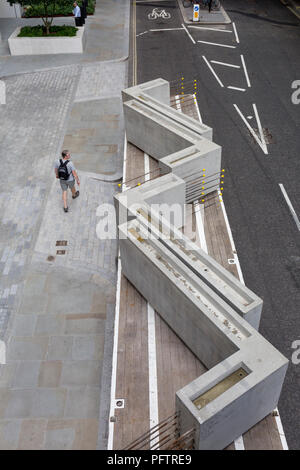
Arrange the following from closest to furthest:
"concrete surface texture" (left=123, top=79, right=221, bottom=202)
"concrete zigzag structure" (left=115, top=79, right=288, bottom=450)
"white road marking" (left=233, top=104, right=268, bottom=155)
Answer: "concrete zigzag structure" (left=115, top=79, right=288, bottom=450), "concrete surface texture" (left=123, top=79, right=221, bottom=202), "white road marking" (left=233, top=104, right=268, bottom=155)

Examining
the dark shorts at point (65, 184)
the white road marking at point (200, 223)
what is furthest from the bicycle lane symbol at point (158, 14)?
the white road marking at point (200, 223)

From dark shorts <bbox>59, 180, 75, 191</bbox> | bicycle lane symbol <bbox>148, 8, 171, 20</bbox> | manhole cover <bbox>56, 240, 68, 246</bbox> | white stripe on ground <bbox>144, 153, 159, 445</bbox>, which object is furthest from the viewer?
bicycle lane symbol <bbox>148, 8, 171, 20</bbox>

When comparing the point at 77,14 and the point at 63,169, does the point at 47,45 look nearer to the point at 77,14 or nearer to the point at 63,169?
the point at 77,14

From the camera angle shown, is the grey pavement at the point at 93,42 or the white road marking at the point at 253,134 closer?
the white road marking at the point at 253,134

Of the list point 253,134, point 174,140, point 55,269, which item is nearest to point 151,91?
point 174,140

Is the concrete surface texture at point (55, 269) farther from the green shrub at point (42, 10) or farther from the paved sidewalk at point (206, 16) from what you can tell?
the paved sidewalk at point (206, 16)

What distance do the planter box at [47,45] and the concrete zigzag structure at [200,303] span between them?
1625cm

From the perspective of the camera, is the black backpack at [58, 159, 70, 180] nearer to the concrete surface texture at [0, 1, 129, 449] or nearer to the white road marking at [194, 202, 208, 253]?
the concrete surface texture at [0, 1, 129, 449]

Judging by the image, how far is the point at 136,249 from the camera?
9359 mm

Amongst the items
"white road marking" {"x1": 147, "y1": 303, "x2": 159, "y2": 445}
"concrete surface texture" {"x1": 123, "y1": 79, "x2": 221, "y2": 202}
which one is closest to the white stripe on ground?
"white road marking" {"x1": 147, "y1": 303, "x2": 159, "y2": 445}

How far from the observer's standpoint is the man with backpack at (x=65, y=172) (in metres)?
13.6

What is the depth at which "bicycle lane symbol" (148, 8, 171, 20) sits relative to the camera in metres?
31.3

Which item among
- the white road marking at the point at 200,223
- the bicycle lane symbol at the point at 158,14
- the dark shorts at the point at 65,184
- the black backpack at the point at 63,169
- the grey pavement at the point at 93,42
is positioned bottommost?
the dark shorts at the point at 65,184

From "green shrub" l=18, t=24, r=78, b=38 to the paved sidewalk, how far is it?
8.80m
